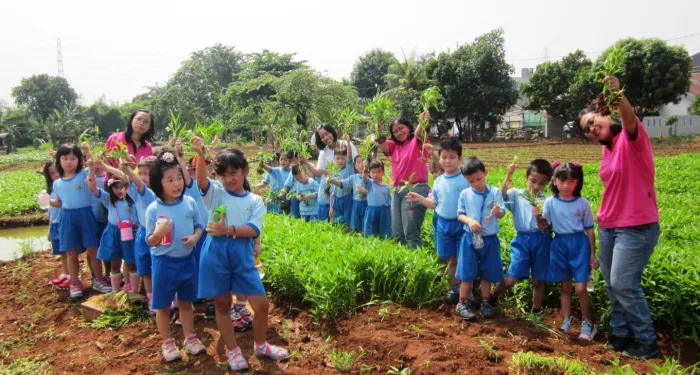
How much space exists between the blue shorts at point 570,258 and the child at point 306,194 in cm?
402

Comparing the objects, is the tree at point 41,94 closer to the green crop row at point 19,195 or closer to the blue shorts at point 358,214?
the green crop row at point 19,195

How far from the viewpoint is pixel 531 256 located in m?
4.55

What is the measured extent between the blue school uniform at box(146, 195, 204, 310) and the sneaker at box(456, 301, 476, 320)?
2.46 meters

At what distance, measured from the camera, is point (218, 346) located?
4.21 metres

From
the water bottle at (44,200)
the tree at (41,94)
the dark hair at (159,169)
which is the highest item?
the tree at (41,94)

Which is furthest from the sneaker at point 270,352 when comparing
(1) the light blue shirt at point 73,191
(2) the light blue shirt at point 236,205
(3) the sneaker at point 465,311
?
(1) the light blue shirt at point 73,191

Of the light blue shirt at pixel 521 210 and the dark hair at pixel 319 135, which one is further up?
the dark hair at pixel 319 135

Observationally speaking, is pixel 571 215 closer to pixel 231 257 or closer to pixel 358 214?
pixel 231 257

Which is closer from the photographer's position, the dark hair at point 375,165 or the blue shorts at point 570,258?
the blue shorts at point 570,258

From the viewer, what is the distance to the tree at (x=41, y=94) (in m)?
54.2

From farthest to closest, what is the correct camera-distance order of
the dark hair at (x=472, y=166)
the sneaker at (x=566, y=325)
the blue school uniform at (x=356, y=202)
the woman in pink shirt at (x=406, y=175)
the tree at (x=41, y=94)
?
the tree at (x=41, y=94) < the blue school uniform at (x=356, y=202) < the woman in pink shirt at (x=406, y=175) < the dark hair at (x=472, y=166) < the sneaker at (x=566, y=325)

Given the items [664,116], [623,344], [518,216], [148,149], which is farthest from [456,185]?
[664,116]

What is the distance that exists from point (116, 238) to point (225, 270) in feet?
8.10

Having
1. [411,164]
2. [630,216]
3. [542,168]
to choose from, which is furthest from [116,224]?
[630,216]
